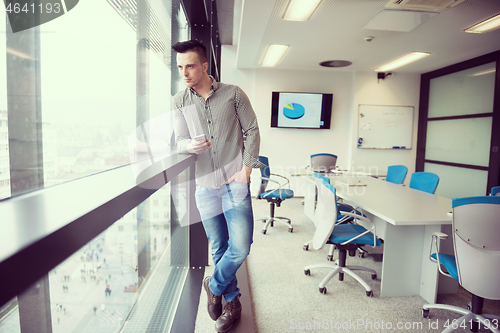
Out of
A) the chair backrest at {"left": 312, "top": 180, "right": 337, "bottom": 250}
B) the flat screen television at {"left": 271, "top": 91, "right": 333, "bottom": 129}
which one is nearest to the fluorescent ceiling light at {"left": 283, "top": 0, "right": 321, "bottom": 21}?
the chair backrest at {"left": 312, "top": 180, "right": 337, "bottom": 250}

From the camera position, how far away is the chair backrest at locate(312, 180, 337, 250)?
2.41 metres

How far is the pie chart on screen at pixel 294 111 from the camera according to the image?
6367 mm

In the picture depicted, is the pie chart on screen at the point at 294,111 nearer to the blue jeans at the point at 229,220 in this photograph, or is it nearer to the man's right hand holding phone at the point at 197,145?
the blue jeans at the point at 229,220

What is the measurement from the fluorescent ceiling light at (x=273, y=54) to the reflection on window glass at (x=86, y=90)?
3637 millimetres

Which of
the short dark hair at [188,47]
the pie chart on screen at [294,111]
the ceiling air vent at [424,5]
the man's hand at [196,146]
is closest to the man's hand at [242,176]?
the man's hand at [196,146]

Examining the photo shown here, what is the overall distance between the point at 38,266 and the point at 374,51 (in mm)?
5512

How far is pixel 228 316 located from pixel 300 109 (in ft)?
17.1

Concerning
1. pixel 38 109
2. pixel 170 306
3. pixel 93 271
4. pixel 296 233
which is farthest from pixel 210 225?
pixel 296 233

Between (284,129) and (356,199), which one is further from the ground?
(284,129)

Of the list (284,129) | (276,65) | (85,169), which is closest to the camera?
(85,169)

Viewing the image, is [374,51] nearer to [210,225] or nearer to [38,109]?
[210,225]

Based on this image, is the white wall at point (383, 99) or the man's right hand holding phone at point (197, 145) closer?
the man's right hand holding phone at point (197, 145)

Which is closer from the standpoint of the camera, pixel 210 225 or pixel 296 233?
pixel 210 225

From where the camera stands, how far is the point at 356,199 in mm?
2795
